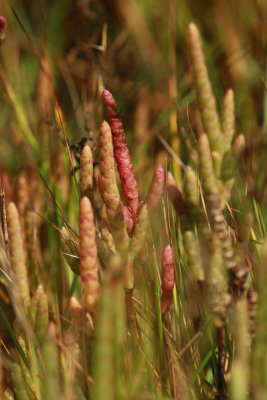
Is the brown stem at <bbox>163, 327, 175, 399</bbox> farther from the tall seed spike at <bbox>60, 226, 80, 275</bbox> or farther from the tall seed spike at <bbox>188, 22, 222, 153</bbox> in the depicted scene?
the tall seed spike at <bbox>188, 22, 222, 153</bbox>

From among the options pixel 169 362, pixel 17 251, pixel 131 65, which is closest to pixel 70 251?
pixel 17 251

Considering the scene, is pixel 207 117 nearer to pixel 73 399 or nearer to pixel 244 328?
pixel 244 328

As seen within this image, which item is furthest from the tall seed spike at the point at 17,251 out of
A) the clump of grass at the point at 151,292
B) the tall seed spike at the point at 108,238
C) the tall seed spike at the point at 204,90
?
the tall seed spike at the point at 204,90

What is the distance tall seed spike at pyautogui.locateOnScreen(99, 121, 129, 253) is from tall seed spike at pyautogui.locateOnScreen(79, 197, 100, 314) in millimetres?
66

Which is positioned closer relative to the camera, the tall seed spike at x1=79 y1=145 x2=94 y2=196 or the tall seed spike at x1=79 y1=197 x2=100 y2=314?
the tall seed spike at x1=79 y1=197 x2=100 y2=314

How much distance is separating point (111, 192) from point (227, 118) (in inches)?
5.5

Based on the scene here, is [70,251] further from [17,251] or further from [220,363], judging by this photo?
[220,363]

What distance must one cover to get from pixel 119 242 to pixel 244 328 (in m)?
0.18

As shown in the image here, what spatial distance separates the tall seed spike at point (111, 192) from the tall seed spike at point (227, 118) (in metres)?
0.11

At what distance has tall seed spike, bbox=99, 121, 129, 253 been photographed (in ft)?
1.71

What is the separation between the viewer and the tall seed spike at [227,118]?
505 mm

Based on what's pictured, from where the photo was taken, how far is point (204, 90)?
0.49 metres

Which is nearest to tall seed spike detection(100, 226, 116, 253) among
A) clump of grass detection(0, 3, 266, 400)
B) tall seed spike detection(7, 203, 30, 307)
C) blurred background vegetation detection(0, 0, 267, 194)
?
clump of grass detection(0, 3, 266, 400)

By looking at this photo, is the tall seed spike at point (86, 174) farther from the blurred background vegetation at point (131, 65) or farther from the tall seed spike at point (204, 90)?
the blurred background vegetation at point (131, 65)
